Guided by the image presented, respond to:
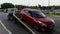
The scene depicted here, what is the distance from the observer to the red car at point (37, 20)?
46.2 ft

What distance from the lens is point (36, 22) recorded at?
1418 cm

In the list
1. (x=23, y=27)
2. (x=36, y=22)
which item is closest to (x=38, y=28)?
(x=36, y=22)

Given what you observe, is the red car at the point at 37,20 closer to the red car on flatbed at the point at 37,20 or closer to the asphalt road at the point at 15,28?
the red car on flatbed at the point at 37,20

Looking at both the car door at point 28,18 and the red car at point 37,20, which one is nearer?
the red car at point 37,20

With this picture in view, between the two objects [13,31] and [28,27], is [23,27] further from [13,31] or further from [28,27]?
[13,31]

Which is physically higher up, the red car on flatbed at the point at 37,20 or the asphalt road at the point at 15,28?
the red car on flatbed at the point at 37,20

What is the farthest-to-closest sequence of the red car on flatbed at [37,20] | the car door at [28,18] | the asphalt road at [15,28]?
the car door at [28,18], the red car on flatbed at [37,20], the asphalt road at [15,28]

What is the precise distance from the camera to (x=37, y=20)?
Result: 14.4 m

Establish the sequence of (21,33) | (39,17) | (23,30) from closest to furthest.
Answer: (21,33), (23,30), (39,17)

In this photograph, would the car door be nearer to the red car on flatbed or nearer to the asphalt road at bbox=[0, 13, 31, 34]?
the red car on flatbed

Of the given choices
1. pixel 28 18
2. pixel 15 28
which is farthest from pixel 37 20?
pixel 15 28

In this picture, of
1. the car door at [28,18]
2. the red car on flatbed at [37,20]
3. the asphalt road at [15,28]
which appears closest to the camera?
the asphalt road at [15,28]

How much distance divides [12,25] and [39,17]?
2064 millimetres

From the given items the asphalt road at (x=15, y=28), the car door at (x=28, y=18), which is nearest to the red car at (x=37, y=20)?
the car door at (x=28, y=18)
